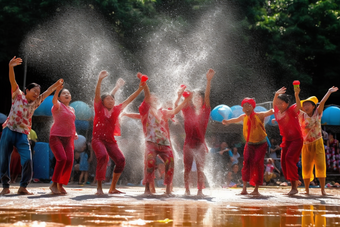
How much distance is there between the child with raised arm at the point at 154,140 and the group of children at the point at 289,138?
158 cm

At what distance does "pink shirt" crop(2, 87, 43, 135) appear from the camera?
742 centimetres

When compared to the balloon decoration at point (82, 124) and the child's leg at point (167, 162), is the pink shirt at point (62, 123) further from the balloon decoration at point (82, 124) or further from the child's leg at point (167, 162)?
the balloon decoration at point (82, 124)

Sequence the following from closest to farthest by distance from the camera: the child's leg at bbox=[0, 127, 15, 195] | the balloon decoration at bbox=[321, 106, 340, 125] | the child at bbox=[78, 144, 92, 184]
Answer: the child's leg at bbox=[0, 127, 15, 195] < the child at bbox=[78, 144, 92, 184] < the balloon decoration at bbox=[321, 106, 340, 125]

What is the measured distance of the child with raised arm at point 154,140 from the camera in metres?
7.71

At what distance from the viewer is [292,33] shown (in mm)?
22047

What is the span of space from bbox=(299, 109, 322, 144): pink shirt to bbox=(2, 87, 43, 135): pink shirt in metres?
5.44

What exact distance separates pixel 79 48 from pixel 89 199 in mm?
11133

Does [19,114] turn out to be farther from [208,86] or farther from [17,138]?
[208,86]

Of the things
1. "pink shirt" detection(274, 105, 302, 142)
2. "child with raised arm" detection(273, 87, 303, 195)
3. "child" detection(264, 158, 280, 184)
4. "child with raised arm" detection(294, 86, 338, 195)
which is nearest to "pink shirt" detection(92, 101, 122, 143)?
"child with raised arm" detection(273, 87, 303, 195)

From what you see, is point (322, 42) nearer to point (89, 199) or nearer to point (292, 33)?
point (292, 33)

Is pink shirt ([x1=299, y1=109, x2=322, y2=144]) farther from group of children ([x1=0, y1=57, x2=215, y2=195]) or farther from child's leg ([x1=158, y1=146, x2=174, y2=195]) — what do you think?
child's leg ([x1=158, y1=146, x2=174, y2=195])

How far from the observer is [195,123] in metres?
8.08

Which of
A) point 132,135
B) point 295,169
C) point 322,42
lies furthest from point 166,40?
point 295,169

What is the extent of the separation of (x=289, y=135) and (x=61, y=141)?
14.7 feet
